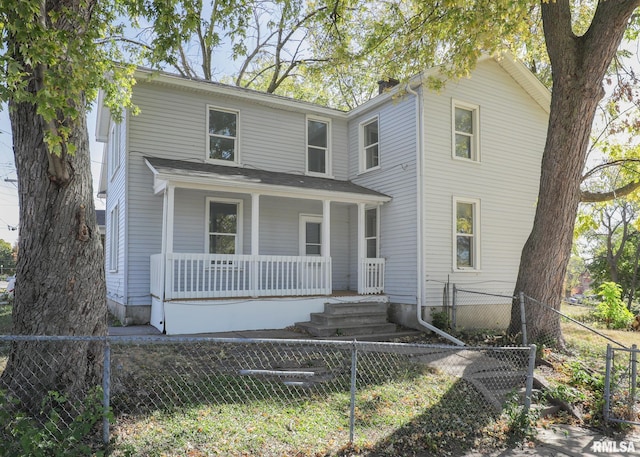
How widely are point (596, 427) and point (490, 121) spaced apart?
348 inches

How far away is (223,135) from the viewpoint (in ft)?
39.6

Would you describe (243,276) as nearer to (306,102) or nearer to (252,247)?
(252,247)

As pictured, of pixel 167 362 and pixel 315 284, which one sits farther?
pixel 315 284

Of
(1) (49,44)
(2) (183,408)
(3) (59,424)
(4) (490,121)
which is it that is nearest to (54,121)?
(1) (49,44)

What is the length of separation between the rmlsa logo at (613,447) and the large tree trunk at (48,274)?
5.55m

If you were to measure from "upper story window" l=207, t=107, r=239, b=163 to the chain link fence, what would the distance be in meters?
5.98

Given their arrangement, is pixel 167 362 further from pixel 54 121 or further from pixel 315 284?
pixel 315 284

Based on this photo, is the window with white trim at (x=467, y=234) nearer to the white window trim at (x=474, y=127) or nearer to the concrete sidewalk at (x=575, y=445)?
the white window trim at (x=474, y=127)

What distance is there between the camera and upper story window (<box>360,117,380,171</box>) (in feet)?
42.4

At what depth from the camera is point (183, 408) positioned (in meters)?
4.79

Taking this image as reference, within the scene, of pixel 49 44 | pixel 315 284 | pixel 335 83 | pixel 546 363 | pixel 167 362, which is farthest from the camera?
pixel 335 83

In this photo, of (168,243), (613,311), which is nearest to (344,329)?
(168,243)

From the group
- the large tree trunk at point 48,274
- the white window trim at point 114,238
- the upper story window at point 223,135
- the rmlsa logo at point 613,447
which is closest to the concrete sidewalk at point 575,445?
the rmlsa logo at point 613,447

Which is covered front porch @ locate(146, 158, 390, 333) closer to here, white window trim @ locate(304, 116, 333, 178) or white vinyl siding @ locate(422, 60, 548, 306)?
white window trim @ locate(304, 116, 333, 178)
